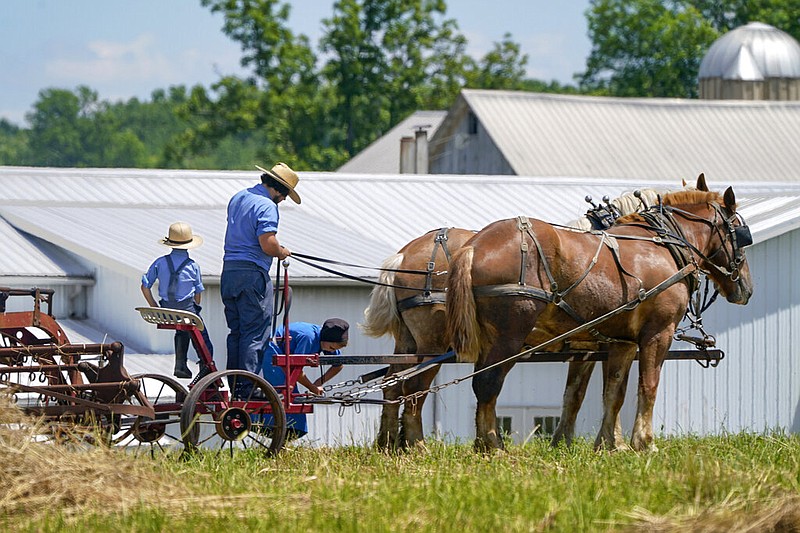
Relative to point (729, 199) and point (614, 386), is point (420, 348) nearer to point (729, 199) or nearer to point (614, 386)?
point (614, 386)

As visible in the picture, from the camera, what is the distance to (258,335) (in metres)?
9.82

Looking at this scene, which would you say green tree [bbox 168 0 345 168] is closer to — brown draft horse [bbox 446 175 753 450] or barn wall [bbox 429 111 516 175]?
barn wall [bbox 429 111 516 175]

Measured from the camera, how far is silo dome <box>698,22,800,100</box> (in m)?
48.2

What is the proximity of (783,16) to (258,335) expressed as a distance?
5321 cm

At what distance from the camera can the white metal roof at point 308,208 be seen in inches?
690

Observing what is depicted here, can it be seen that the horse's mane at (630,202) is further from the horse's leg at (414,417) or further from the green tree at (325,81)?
the green tree at (325,81)

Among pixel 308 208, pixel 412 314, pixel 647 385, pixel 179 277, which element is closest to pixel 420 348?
pixel 412 314

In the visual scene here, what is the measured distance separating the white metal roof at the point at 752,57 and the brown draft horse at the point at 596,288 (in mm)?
38559

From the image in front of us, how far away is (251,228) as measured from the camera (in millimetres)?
9844

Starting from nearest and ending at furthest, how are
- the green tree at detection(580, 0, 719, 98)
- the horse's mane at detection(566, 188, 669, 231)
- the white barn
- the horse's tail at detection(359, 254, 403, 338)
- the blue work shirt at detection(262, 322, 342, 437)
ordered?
the horse's tail at detection(359, 254, 403, 338)
the blue work shirt at detection(262, 322, 342, 437)
the horse's mane at detection(566, 188, 669, 231)
the white barn
the green tree at detection(580, 0, 719, 98)

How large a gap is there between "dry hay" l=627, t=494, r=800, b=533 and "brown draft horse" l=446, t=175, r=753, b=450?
10.1 feet

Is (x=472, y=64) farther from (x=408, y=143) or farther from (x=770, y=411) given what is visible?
(x=770, y=411)

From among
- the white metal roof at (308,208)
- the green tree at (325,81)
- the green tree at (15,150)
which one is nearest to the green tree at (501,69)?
the green tree at (325,81)

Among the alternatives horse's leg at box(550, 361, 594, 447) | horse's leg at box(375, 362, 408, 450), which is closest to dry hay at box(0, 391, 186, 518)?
horse's leg at box(375, 362, 408, 450)
